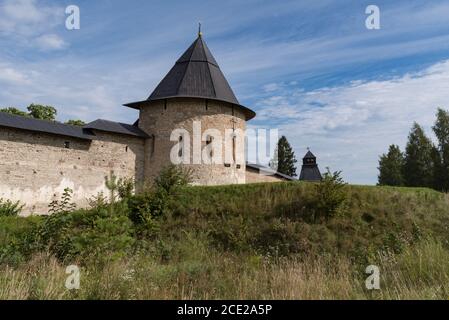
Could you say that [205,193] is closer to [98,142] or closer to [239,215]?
[239,215]

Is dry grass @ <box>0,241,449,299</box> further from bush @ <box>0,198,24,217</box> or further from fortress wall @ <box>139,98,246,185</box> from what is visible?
fortress wall @ <box>139,98,246,185</box>

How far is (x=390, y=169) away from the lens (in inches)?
1499

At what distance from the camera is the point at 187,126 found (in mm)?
17391

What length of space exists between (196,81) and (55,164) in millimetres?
7952

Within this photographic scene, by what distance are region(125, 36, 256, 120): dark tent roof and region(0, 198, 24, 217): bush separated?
7.86 metres

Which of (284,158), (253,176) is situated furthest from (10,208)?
(284,158)

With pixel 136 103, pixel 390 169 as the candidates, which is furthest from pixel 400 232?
pixel 390 169

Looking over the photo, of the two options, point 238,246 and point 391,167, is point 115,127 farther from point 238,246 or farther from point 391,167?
point 391,167

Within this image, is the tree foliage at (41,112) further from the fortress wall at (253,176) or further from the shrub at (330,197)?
the shrub at (330,197)

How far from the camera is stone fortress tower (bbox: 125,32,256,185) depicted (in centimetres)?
1740

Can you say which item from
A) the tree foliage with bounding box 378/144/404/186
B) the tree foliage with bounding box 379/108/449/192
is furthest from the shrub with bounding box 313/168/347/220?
the tree foliage with bounding box 378/144/404/186

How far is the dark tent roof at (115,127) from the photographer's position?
1619 cm
